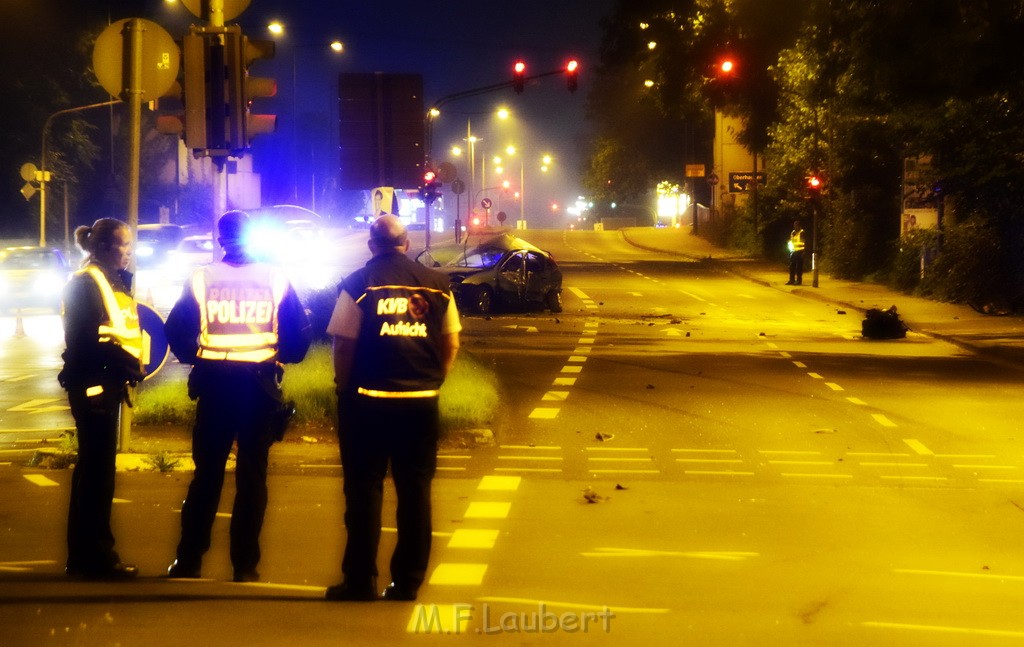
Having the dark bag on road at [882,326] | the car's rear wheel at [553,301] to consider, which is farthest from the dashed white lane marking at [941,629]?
the car's rear wheel at [553,301]

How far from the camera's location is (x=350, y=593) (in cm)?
684

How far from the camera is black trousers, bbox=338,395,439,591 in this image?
6906 millimetres

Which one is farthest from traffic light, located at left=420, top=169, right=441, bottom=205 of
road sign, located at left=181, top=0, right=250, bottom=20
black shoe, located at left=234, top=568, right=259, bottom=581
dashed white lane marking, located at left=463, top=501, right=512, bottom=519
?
black shoe, located at left=234, top=568, right=259, bottom=581

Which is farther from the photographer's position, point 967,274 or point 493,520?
point 967,274

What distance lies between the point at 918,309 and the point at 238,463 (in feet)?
90.6

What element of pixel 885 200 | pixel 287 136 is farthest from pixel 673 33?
pixel 287 136

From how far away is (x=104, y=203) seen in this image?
63.9 metres

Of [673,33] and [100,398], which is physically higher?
[673,33]

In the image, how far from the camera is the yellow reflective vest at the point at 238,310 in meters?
7.25

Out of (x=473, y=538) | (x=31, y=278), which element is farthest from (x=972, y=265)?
(x=473, y=538)

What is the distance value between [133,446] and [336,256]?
4770 cm

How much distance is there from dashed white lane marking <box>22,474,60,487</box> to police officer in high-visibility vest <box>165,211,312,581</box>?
3.58 metres

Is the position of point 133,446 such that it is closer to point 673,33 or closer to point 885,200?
point 885,200

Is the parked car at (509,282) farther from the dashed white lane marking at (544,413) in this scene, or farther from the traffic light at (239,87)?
the traffic light at (239,87)
